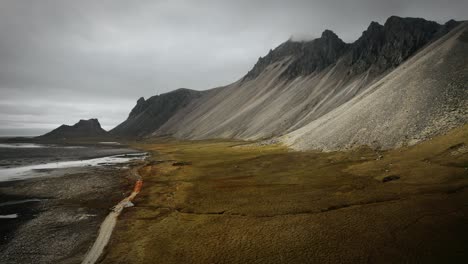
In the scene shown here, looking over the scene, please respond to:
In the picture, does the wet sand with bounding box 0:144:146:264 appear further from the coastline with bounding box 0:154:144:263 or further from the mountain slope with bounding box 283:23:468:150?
the mountain slope with bounding box 283:23:468:150

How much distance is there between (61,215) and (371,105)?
2525 inches

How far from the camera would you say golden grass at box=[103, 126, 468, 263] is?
70.0 feet

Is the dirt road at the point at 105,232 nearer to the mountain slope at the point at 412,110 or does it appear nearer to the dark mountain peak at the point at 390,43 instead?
the mountain slope at the point at 412,110

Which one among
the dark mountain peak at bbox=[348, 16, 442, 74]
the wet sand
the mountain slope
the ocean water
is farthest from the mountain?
the ocean water

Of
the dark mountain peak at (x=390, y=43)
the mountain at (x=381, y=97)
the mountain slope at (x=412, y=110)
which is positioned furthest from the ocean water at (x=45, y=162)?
the dark mountain peak at (x=390, y=43)

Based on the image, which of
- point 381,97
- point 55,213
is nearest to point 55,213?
point 55,213

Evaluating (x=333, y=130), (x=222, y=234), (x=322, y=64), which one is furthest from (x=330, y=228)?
(x=322, y=64)

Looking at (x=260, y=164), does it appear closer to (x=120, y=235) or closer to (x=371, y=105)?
(x=371, y=105)

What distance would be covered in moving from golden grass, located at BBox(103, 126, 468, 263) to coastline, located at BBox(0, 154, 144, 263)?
330 centimetres

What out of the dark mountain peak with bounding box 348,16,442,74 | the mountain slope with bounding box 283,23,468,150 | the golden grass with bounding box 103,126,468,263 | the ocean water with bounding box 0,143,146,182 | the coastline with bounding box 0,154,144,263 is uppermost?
the dark mountain peak with bounding box 348,16,442,74

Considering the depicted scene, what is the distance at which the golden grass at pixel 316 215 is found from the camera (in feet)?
70.0

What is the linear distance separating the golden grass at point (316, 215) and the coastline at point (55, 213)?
330 cm

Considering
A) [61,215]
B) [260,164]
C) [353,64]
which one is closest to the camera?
[61,215]

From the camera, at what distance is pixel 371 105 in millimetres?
69438
